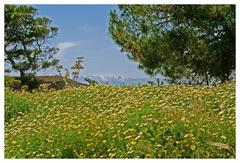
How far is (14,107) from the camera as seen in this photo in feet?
17.5

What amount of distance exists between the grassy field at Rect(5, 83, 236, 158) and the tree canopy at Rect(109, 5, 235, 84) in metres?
1.62

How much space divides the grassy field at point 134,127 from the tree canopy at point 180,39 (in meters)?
1.62

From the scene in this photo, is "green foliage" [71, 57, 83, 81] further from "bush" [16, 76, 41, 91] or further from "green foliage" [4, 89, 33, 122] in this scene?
"bush" [16, 76, 41, 91]

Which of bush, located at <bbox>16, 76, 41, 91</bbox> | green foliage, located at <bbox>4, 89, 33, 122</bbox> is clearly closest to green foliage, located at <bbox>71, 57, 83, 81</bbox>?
green foliage, located at <bbox>4, 89, 33, 122</bbox>

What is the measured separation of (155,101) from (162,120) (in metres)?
0.72

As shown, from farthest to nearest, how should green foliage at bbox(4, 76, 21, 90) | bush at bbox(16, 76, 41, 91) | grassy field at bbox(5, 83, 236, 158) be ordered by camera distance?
bush at bbox(16, 76, 41, 91) → green foliage at bbox(4, 76, 21, 90) → grassy field at bbox(5, 83, 236, 158)

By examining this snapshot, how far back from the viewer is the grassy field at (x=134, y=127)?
10.7 ft

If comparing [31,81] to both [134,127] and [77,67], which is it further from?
[134,127]

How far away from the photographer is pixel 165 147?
3.26 m

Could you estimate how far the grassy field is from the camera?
10.7 ft

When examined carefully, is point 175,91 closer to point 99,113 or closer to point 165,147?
point 99,113

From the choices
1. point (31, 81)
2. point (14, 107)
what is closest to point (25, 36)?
point (31, 81)
